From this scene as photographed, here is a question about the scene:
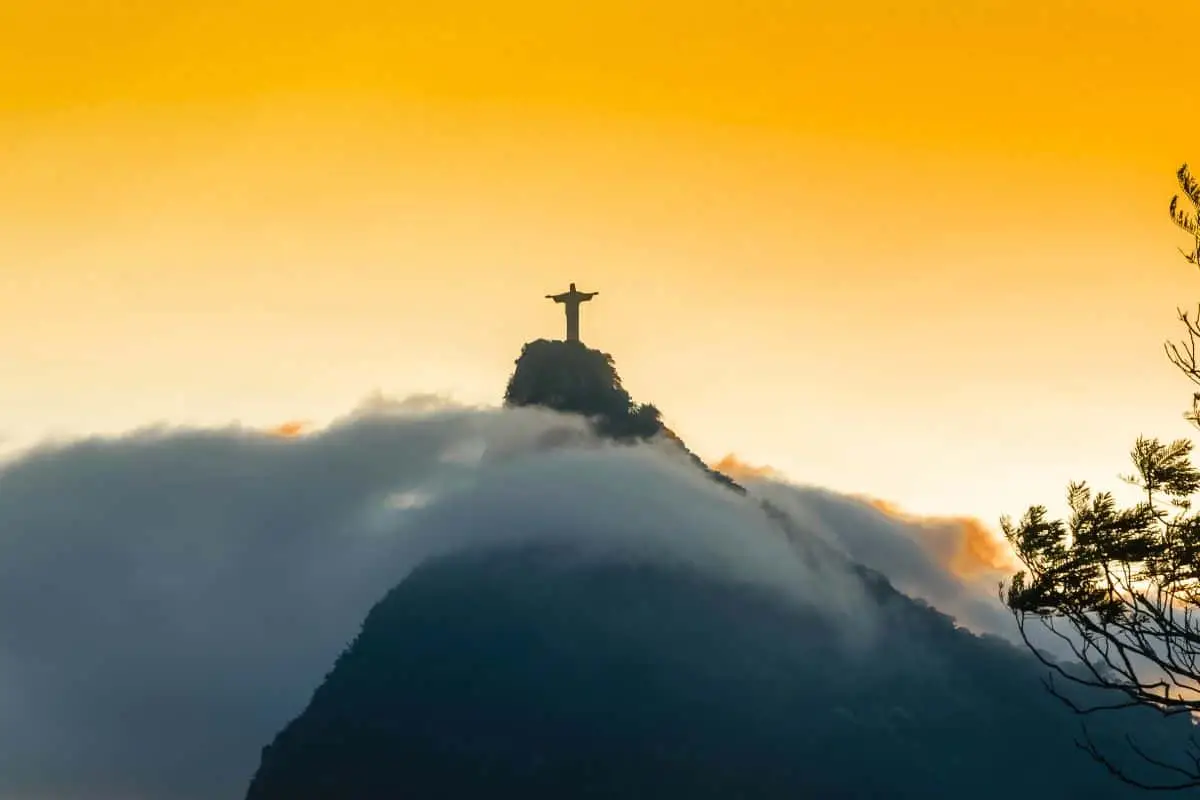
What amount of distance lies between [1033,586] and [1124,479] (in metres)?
2.16

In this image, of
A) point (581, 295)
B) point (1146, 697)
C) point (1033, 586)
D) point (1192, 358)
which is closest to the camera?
point (1146, 697)

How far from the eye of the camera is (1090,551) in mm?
20875

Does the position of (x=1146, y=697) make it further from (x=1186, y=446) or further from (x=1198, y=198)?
(x=1198, y=198)

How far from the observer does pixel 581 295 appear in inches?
7264

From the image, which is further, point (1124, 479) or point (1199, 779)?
point (1124, 479)

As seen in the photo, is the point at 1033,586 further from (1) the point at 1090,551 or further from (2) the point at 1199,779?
(2) the point at 1199,779

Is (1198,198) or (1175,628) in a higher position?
(1198,198)

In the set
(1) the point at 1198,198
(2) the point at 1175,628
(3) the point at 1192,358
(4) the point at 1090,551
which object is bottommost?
(2) the point at 1175,628

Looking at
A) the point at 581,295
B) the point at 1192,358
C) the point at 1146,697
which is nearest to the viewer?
the point at 1146,697

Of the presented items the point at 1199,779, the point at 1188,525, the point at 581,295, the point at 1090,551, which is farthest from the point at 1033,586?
the point at 581,295

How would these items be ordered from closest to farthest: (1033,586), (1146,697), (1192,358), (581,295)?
(1146,697) → (1192,358) → (1033,586) → (581,295)

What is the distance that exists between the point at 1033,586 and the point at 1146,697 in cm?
324

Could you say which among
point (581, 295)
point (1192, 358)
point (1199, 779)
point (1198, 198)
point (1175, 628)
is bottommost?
point (1199, 779)

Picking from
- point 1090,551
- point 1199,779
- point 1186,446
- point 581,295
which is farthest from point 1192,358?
point 581,295
